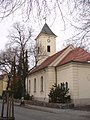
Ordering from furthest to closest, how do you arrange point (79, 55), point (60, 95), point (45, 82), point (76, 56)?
point (45, 82) < point (60, 95) < point (76, 56) < point (79, 55)

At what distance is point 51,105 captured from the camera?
109 feet

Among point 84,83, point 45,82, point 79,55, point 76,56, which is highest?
point 76,56

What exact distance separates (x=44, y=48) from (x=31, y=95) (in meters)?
10.1

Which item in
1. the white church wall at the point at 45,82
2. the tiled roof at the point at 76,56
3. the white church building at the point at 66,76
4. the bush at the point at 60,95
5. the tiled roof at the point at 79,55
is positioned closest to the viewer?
the tiled roof at the point at 79,55

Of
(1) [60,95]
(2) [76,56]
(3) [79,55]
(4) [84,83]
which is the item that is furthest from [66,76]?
(3) [79,55]

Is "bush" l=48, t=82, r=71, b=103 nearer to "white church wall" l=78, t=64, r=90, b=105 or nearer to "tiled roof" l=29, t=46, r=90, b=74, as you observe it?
"white church wall" l=78, t=64, r=90, b=105

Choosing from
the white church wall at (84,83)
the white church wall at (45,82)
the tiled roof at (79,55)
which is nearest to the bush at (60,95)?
the white church wall at (84,83)

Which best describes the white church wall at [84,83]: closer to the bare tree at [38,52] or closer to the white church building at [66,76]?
the white church building at [66,76]

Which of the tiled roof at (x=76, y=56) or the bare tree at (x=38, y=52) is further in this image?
the bare tree at (x=38, y=52)

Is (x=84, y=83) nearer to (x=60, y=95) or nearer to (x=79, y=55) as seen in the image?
(x=60, y=95)

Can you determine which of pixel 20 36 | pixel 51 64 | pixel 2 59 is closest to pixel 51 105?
pixel 51 64

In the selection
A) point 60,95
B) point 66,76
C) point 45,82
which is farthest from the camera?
point 45,82

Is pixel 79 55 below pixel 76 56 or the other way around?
below

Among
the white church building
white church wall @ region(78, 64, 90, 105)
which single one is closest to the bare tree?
the white church building
